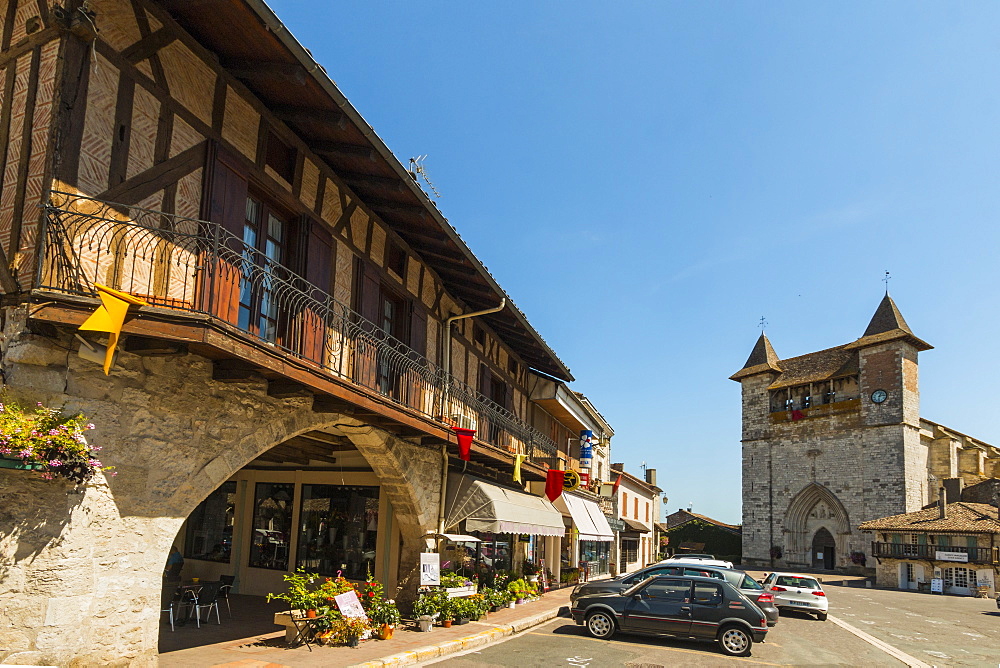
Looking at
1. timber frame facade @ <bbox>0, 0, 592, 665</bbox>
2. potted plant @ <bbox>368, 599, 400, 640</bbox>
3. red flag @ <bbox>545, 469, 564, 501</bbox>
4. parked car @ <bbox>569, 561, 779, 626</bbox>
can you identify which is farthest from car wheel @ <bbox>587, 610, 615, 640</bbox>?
red flag @ <bbox>545, 469, 564, 501</bbox>

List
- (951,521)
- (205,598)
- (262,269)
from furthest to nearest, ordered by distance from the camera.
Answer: (951,521)
(205,598)
(262,269)

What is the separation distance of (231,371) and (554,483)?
13.3 meters

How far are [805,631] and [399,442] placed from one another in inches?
412

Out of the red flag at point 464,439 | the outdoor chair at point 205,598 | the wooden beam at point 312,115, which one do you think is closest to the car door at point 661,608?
the red flag at point 464,439

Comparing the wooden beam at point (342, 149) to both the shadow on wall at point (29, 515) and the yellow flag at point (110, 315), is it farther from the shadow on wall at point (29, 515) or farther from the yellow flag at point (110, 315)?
the shadow on wall at point (29, 515)

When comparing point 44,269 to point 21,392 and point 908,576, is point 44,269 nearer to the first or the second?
point 21,392

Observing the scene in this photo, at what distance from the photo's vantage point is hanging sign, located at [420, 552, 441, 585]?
12.8 meters

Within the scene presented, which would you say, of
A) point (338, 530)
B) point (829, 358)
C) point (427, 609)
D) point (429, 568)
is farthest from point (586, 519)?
point (829, 358)

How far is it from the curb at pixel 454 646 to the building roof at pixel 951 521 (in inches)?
1195

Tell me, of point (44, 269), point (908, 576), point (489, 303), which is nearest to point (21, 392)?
point (44, 269)

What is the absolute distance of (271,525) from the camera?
15625mm

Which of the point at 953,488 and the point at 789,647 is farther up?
the point at 953,488

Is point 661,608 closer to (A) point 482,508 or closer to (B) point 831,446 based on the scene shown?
(A) point 482,508

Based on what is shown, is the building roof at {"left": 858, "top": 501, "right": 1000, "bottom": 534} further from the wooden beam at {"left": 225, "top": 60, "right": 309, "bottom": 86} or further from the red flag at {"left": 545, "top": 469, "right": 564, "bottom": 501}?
the wooden beam at {"left": 225, "top": 60, "right": 309, "bottom": 86}
